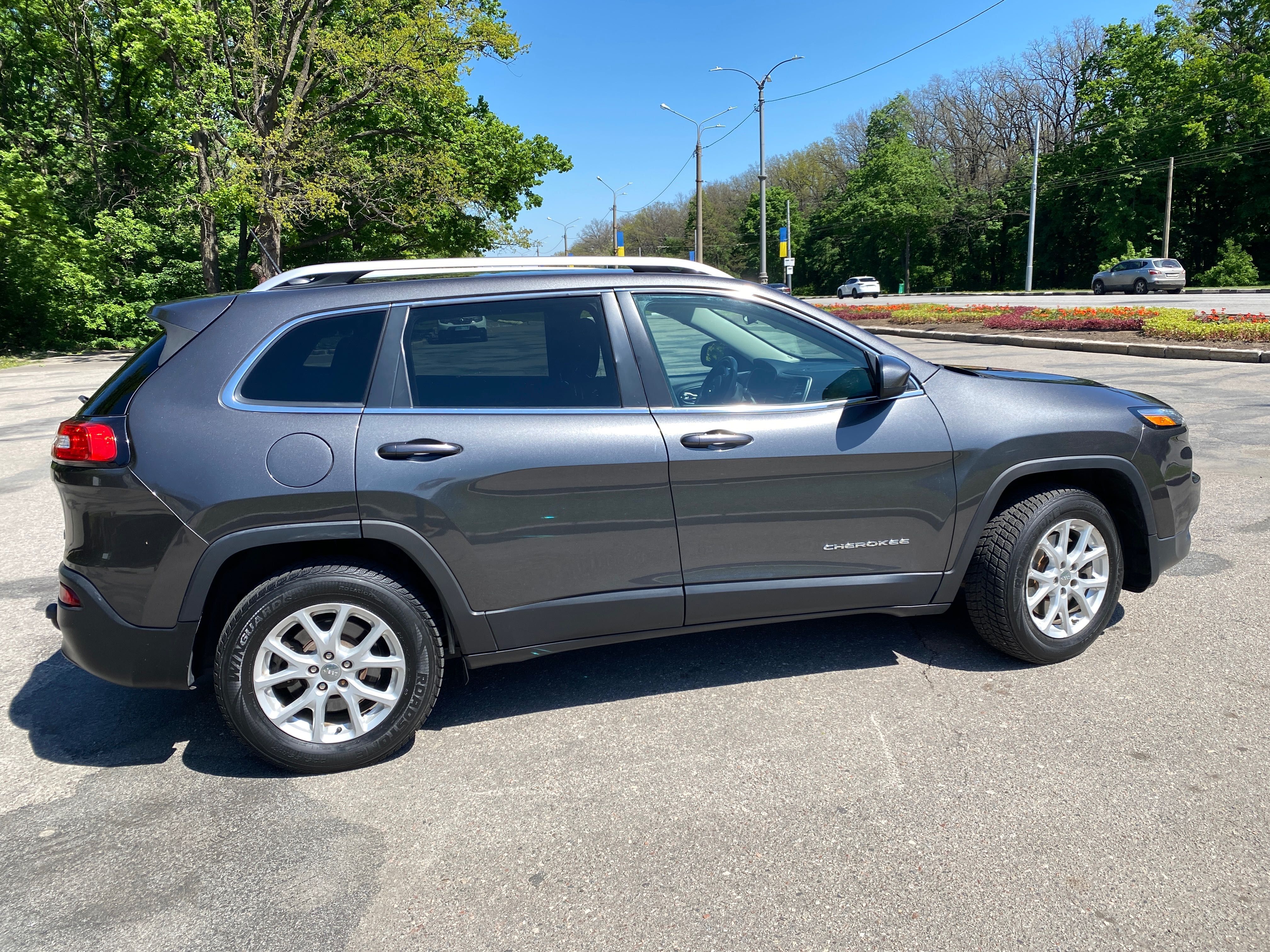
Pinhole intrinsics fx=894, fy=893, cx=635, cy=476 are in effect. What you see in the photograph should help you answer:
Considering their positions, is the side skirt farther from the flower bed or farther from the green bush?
the green bush

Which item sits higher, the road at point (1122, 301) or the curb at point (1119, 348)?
the road at point (1122, 301)

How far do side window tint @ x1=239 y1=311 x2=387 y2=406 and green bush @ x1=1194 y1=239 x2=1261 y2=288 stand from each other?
4766cm

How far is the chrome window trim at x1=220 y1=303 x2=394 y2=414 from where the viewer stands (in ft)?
10.2

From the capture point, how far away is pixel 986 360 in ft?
52.2

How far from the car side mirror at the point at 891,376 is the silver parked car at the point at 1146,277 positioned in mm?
40702

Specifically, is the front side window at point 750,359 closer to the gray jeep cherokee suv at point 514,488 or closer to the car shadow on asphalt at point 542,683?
the gray jeep cherokee suv at point 514,488

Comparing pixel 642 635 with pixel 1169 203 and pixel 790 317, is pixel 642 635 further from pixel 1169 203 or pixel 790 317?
pixel 1169 203

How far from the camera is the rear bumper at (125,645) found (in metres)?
3.07

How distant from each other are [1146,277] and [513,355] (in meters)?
41.7

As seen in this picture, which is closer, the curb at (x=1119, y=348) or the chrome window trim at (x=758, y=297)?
the chrome window trim at (x=758, y=297)

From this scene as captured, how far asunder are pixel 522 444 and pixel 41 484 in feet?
24.2

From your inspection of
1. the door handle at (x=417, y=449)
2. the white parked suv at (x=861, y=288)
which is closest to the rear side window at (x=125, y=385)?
the door handle at (x=417, y=449)

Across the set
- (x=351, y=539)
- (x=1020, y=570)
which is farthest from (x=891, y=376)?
(x=351, y=539)

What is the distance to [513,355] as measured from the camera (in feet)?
11.3
